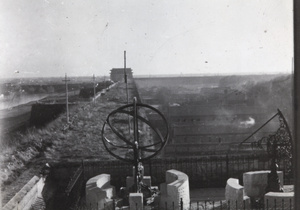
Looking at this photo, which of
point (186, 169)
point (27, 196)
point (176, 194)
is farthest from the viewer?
point (186, 169)

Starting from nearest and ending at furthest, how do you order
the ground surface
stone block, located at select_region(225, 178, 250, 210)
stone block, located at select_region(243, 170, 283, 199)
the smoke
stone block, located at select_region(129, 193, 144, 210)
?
stone block, located at select_region(129, 193, 144, 210), stone block, located at select_region(225, 178, 250, 210), the ground surface, stone block, located at select_region(243, 170, 283, 199), the smoke

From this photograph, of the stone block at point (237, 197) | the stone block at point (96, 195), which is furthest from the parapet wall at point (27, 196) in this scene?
the stone block at point (237, 197)

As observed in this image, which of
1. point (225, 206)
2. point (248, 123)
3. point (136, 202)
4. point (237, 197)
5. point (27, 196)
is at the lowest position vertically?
point (248, 123)

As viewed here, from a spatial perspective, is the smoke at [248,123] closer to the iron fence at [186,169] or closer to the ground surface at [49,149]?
the ground surface at [49,149]

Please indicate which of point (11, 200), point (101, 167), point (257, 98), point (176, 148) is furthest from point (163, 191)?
point (257, 98)

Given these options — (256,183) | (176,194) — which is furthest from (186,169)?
(176,194)

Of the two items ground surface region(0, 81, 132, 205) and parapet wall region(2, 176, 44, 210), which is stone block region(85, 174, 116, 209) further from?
ground surface region(0, 81, 132, 205)

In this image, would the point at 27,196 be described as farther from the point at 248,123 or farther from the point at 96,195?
the point at 248,123

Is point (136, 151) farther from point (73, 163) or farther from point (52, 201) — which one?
point (73, 163)

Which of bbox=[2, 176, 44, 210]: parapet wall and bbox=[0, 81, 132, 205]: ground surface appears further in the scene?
bbox=[0, 81, 132, 205]: ground surface

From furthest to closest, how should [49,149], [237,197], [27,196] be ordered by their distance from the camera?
[49,149] < [237,197] < [27,196]

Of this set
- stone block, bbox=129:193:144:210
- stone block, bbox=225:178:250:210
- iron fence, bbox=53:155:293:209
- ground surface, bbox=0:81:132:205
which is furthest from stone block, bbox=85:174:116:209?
stone block, bbox=225:178:250:210
